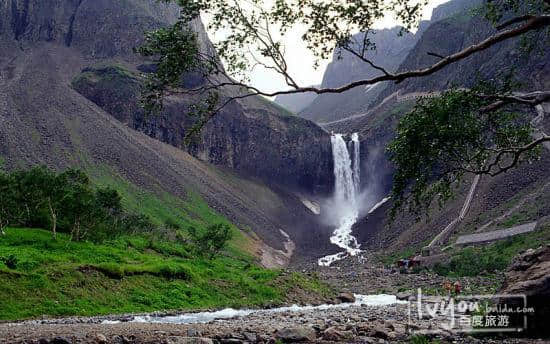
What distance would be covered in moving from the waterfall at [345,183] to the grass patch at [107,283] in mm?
Result: 77278

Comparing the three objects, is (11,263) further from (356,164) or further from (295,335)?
(356,164)

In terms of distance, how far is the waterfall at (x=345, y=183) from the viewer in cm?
12560

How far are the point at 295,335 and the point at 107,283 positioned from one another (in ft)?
63.5

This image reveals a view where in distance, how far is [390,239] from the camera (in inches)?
3664

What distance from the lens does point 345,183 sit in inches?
5625

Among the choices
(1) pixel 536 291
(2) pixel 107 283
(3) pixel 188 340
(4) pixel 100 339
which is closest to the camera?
(1) pixel 536 291

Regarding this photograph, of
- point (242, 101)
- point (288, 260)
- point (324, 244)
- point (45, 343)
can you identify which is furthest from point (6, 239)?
point (242, 101)

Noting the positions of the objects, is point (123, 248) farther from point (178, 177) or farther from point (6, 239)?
point (178, 177)

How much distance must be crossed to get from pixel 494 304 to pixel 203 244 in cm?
4461

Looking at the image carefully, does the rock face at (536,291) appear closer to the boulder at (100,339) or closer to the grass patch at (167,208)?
the boulder at (100,339)

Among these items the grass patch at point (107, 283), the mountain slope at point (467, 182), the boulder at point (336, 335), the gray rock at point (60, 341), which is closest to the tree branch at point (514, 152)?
the mountain slope at point (467, 182)

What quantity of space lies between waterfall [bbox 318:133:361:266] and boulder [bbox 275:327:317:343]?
99.5m

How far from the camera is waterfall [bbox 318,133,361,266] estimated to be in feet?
412

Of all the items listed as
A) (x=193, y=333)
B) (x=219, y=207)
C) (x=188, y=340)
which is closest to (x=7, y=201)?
(x=193, y=333)
